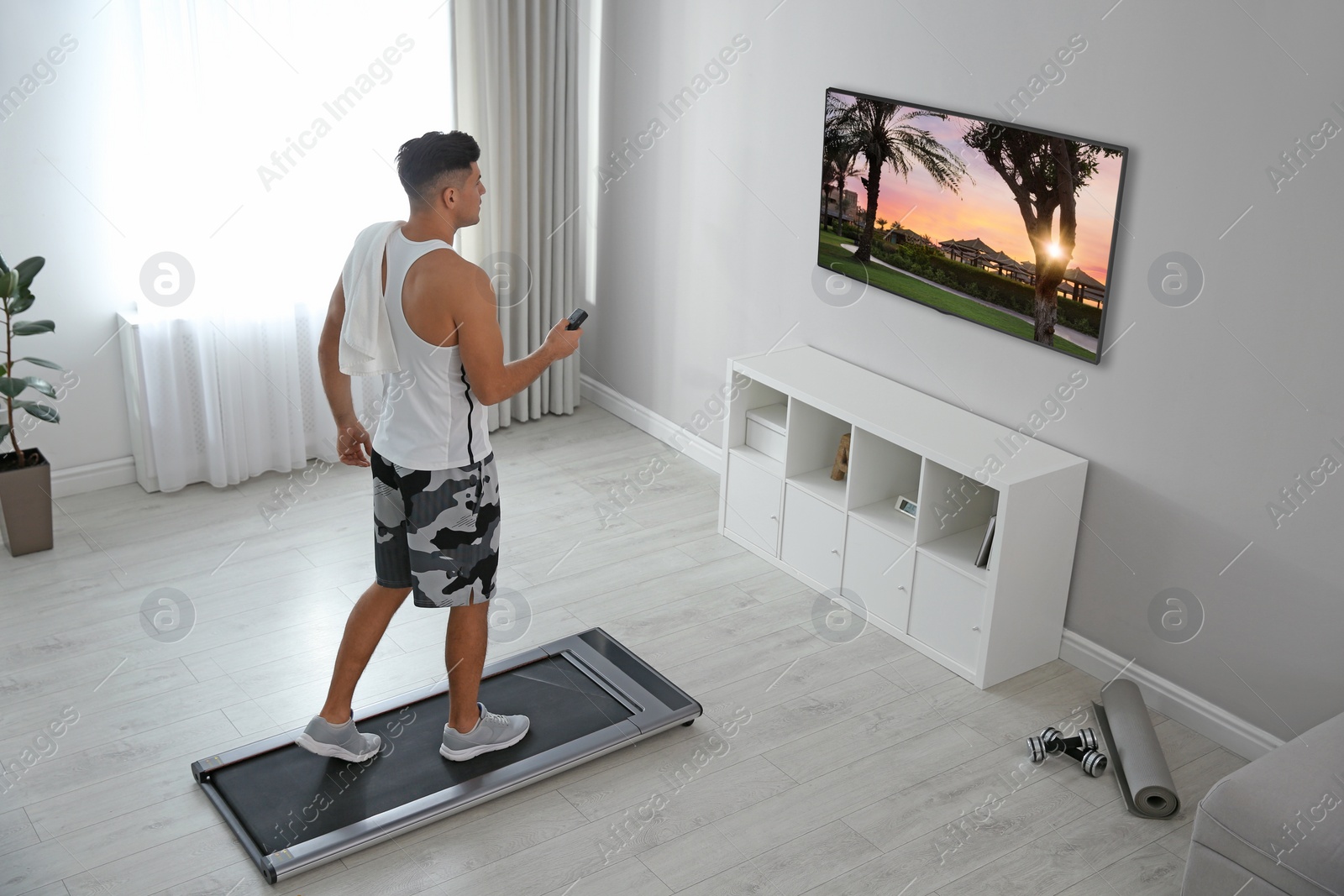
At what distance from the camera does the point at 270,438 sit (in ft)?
15.8

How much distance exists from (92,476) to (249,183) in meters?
1.26

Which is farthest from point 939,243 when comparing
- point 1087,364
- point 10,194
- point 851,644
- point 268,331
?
point 10,194

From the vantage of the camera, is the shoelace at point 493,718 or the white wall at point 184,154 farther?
the white wall at point 184,154

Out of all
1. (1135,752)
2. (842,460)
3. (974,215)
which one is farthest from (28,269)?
(1135,752)

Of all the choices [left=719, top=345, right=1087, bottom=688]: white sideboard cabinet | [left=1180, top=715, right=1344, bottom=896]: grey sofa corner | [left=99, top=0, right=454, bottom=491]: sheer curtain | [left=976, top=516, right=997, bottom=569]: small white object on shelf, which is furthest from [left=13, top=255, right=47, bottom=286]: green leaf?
[left=1180, top=715, right=1344, bottom=896]: grey sofa corner

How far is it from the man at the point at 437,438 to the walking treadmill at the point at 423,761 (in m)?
0.07

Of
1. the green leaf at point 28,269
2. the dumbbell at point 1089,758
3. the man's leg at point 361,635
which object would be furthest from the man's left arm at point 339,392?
the dumbbell at point 1089,758

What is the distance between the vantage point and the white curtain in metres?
4.89

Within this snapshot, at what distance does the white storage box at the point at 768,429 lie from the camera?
427 cm

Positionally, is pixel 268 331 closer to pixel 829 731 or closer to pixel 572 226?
pixel 572 226

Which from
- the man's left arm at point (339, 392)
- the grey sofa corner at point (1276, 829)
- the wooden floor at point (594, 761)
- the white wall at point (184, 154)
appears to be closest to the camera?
the grey sofa corner at point (1276, 829)

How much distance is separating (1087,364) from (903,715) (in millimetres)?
1133

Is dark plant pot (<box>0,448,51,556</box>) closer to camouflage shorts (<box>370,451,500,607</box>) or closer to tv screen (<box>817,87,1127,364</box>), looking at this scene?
camouflage shorts (<box>370,451,500,607</box>)

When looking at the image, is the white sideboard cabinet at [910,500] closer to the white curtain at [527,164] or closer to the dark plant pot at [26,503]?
the white curtain at [527,164]
